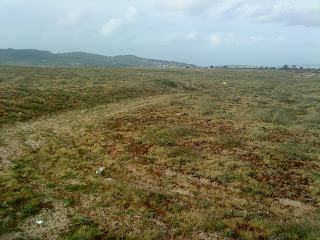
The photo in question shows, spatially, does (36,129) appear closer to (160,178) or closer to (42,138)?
(42,138)

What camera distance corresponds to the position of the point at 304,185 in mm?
10680

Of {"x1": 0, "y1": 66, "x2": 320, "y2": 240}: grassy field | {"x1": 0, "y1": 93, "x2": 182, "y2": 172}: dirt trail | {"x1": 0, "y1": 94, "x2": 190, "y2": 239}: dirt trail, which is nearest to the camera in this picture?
{"x1": 0, "y1": 94, "x2": 190, "y2": 239}: dirt trail

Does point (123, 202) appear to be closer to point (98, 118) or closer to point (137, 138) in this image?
point (137, 138)

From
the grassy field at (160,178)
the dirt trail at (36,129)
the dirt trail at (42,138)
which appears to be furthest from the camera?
the dirt trail at (36,129)

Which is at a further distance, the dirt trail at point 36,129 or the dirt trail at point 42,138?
the dirt trail at point 36,129

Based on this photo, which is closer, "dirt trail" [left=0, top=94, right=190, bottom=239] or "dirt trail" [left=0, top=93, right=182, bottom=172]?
"dirt trail" [left=0, top=94, right=190, bottom=239]

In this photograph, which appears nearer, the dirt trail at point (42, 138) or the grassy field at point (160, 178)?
the dirt trail at point (42, 138)

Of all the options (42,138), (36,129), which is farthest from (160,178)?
(36,129)

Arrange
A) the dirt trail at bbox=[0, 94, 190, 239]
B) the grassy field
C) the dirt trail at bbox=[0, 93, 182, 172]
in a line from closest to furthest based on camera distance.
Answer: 1. the dirt trail at bbox=[0, 94, 190, 239]
2. the grassy field
3. the dirt trail at bbox=[0, 93, 182, 172]

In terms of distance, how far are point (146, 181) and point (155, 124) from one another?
397 inches

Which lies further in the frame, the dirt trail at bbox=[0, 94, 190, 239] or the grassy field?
the grassy field

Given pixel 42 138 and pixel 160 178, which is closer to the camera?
pixel 160 178

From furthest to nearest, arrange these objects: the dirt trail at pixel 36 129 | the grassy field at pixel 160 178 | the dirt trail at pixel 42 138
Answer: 1. the dirt trail at pixel 36 129
2. the grassy field at pixel 160 178
3. the dirt trail at pixel 42 138

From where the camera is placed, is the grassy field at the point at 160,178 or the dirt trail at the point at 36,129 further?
the dirt trail at the point at 36,129
